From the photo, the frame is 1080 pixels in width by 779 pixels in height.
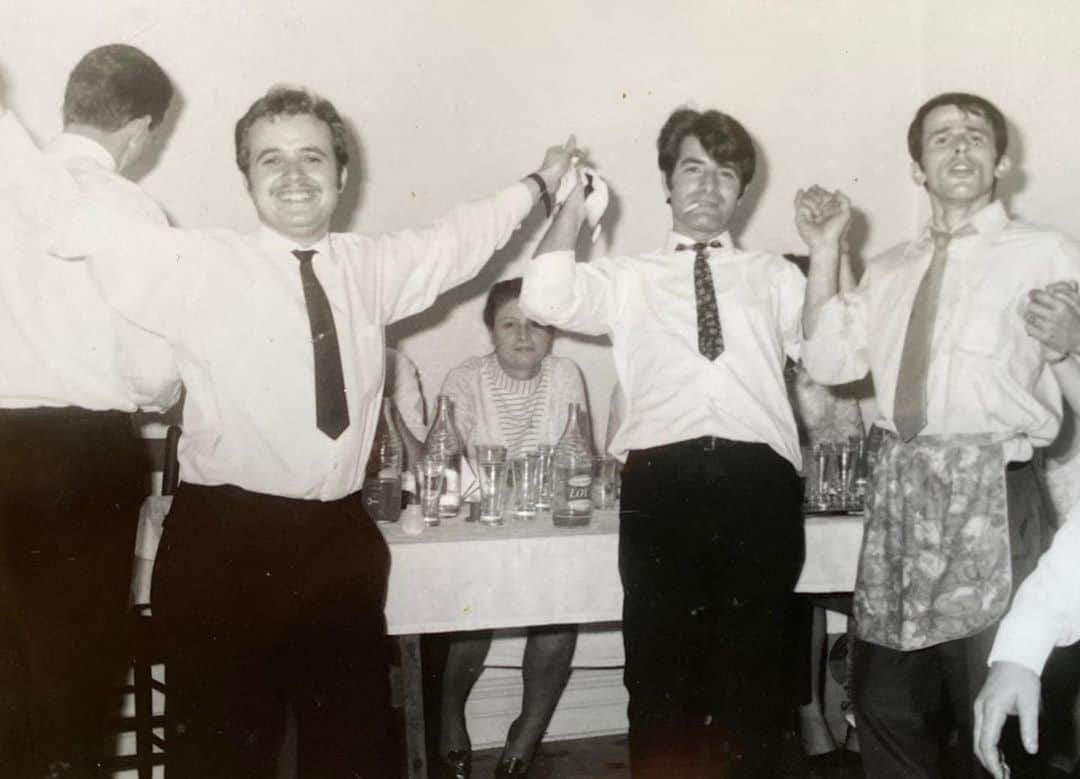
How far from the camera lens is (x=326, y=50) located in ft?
10.3

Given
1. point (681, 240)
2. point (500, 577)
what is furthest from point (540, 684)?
point (681, 240)

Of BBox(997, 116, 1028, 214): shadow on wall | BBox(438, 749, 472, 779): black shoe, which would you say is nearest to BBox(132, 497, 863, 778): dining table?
BBox(438, 749, 472, 779): black shoe

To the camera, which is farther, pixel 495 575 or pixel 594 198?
pixel 594 198

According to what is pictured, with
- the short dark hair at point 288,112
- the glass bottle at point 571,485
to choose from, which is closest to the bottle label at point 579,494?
the glass bottle at point 571,485

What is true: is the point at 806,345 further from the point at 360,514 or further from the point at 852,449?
the point at 360,514

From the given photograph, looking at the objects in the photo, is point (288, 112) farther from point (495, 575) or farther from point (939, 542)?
point (939, 542)

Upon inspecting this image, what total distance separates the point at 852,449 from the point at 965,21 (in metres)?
1.73

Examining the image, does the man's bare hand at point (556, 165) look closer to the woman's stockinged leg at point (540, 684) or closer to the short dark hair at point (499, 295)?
the short dark hair at point (499, 295)

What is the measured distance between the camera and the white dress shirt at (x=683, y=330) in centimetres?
204

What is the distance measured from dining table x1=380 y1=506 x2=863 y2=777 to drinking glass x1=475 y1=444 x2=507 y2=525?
0.04m

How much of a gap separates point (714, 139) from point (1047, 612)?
1.24 meters

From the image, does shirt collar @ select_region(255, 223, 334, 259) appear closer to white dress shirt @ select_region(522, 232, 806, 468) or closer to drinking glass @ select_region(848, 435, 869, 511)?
white dress shirt @ select_region(522, 232, 806, 468)

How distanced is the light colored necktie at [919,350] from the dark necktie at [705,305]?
0.36 m

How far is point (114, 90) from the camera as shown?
2260 millimetres
